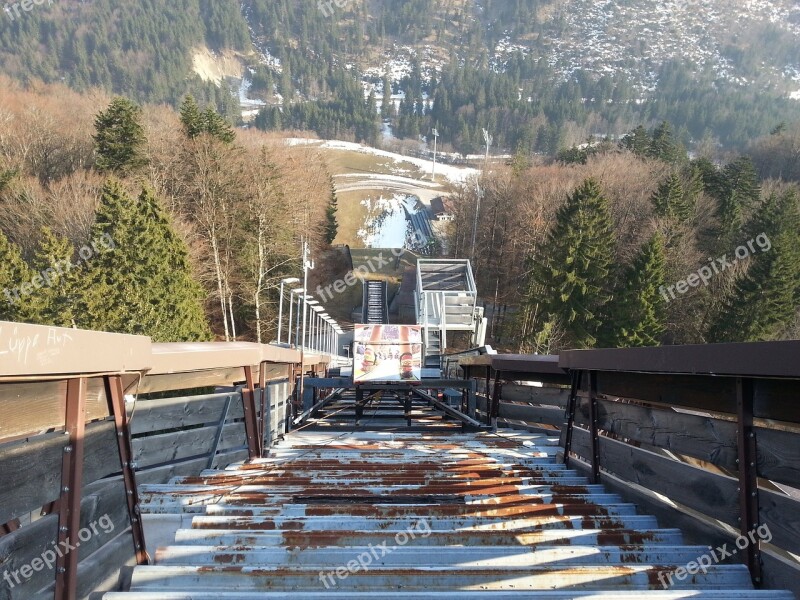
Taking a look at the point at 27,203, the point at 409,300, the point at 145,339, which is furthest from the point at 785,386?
the point at 409,300

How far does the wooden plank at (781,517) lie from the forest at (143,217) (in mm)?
23173

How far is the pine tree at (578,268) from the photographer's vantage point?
118 ft

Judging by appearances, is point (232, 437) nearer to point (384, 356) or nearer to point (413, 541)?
point (413, 541)

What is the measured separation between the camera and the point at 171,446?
445cm

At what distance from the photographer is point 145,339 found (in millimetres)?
3027

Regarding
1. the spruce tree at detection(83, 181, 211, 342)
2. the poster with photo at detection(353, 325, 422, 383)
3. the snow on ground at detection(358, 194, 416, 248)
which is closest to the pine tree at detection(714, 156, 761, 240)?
the snow on ground at detection(358, 194, 416, 248)

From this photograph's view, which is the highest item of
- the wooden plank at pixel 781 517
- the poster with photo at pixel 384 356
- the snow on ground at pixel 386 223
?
the wooden plank at pixel 781 517

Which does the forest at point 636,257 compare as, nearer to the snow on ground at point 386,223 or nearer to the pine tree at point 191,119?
the snow on ground at point 386,223

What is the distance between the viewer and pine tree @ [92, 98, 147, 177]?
34188 mm

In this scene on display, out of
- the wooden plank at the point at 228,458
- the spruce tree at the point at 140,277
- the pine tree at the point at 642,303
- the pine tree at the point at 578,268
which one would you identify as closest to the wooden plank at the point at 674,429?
the wooden plank at the point at 228,458

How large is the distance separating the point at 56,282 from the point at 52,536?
23.5 metres

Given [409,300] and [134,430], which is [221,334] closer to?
[409,300]

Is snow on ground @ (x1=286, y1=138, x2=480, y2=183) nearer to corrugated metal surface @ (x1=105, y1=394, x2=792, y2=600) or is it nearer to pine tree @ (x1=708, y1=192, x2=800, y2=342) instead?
pine tree @ (x1=708, y1=192, x2=800, y2=342)

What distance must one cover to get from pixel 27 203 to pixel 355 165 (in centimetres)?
7868
